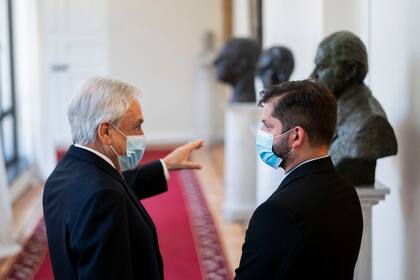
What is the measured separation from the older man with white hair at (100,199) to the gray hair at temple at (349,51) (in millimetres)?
1203

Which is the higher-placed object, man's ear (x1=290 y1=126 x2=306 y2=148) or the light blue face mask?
man's ear (x1=290 y1=126 x2=306 y2=148)

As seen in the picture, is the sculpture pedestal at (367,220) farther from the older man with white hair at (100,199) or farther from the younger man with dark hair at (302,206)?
the older man with white hair at (100,199)

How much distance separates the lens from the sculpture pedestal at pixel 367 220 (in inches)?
118

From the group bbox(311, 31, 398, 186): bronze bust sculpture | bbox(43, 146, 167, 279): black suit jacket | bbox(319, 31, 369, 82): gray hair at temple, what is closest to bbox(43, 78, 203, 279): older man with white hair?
bbox(43, 146, 167, 279): black suit jacket

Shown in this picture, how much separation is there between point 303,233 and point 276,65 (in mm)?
2704

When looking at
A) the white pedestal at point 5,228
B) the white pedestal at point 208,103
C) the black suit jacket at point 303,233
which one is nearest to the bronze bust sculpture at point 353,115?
the black suit jacket at point 303,233

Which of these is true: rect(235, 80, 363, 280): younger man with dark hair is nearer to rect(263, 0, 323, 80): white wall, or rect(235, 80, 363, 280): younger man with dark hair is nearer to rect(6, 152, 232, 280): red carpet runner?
rect(263, 0, 323, 80): white wall

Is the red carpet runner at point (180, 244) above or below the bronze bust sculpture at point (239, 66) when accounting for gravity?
below

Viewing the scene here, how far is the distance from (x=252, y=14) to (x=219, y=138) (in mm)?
3090

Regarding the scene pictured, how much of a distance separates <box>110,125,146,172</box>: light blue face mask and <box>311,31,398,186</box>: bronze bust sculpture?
1.08m

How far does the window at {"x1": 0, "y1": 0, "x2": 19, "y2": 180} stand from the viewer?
7.27 meters

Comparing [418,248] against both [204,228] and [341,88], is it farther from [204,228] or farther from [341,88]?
[204,228]

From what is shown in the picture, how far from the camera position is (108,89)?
2182 millimetres

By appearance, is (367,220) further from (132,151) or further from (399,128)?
(132,151)
